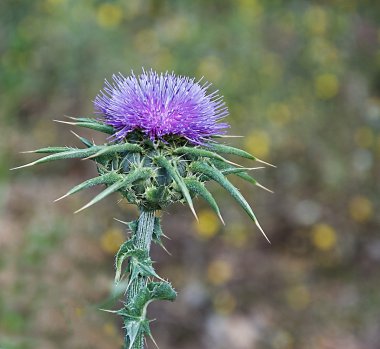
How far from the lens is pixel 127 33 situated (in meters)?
7.04

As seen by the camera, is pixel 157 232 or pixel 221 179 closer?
pixel 221 179

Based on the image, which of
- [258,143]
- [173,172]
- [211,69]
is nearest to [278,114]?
[258,143]

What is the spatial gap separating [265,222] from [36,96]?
105 inches

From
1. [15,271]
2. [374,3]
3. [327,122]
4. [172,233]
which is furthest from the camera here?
[374,3]

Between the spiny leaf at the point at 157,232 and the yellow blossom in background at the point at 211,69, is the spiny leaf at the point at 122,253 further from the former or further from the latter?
the yellow blossom in background at the point at 211,69

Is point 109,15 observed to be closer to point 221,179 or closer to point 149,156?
point 149,156

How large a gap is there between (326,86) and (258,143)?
4.61 ft

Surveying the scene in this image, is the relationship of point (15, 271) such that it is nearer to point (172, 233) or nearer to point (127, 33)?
point (172, 233)

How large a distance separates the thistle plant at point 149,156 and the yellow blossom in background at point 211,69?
3.91 m

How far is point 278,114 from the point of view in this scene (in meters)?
6.56

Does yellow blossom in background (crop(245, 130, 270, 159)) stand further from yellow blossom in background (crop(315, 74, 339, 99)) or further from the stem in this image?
the stem

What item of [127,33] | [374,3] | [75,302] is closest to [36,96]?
[127,33]

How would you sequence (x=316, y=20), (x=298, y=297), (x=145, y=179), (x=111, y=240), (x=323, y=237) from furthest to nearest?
(x=316, y=20) < (x=323, y=237) < (x=298, y=297) < (x=111, y=240) < (x=145, y=179)

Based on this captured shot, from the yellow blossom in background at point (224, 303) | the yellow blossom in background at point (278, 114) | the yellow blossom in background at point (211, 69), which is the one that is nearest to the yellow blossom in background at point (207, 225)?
the yellow blossom in background at point (224, 303)
